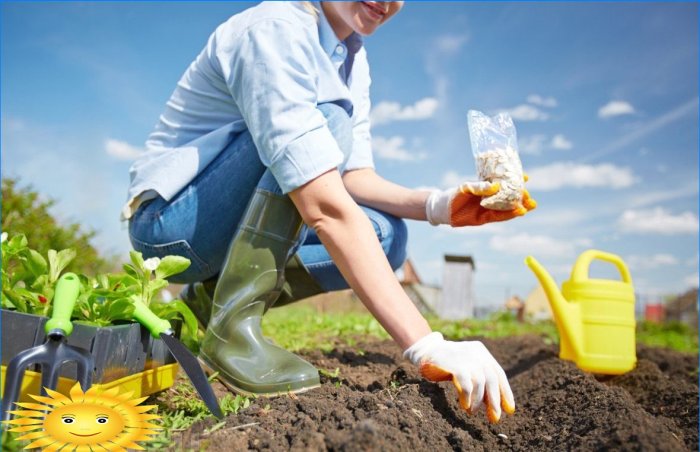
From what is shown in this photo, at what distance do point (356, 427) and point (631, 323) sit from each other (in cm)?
203

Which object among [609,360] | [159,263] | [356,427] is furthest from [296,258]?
[609,360]

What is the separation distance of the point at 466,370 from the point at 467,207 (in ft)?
2.66

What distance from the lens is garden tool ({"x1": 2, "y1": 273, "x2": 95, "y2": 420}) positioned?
1.19 meters

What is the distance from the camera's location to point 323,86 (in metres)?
1.85

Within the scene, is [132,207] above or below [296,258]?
above

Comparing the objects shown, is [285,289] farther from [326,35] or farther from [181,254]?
[326,35]

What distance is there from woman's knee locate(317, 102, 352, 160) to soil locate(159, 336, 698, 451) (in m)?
0.73

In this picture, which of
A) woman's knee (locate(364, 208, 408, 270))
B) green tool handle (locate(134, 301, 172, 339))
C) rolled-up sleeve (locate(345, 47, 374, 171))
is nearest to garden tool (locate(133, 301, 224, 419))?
green tool handle (locate(134, 301, 172, 339))

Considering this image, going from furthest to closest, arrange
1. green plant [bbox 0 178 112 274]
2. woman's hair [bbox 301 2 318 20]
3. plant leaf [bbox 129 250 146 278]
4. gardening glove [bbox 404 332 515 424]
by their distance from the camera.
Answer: green plant [bbox 0 178 112 274] < woman's hair [bbox 301 2 318 20] < plant leaf [bbox 129 250 146 278] < gardening glove [bbox 404 332 515 424]

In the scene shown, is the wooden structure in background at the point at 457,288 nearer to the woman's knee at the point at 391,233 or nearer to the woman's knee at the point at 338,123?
the woman's knee at the point at 391,233

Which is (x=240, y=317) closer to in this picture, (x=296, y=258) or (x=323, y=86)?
(x=296, y=258)

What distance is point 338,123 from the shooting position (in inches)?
71.4

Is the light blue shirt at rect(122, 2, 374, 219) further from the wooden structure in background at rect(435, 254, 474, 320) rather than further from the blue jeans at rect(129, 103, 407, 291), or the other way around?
the wooden structure in background at rect(435, 254, 474, 320)

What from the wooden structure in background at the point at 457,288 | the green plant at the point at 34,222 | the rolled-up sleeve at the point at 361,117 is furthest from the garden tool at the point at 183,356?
the wooden structure in background at the point at 457,288
